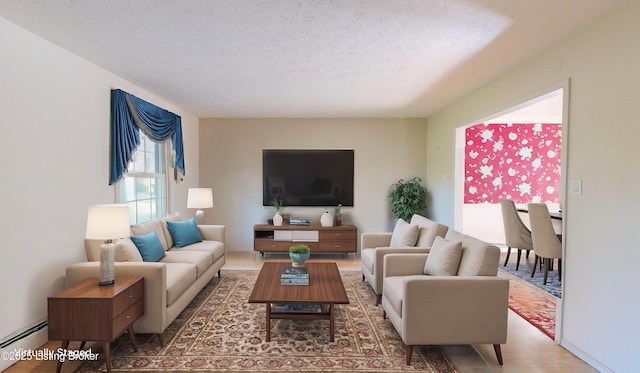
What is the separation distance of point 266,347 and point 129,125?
286 cm

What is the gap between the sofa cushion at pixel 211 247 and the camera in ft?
13.1

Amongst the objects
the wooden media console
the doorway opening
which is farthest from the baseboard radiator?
the doorway opening

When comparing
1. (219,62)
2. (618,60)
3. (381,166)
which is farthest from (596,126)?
(381,166)

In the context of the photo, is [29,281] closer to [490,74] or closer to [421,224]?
[421,224]

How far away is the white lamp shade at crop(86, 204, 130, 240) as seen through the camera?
8.15 ft

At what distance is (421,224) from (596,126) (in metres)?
1.90

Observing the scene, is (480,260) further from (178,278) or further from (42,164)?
(42,164)

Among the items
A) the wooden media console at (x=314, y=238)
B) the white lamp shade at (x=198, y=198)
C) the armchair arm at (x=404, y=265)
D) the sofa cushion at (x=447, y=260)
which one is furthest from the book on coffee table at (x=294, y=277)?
the wooden media console at (x=314, y=238)

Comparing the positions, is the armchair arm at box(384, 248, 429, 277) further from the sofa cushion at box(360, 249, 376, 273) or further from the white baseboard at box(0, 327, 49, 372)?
the white baseboard at box(0, 327, 49, 372)

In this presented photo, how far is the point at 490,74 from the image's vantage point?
348 cm

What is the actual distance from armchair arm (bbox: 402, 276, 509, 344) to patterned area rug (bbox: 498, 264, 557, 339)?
94 centimetres

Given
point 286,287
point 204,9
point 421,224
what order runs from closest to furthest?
point 204,9 → point 286,287 → point 421,224

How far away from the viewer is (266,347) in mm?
2609

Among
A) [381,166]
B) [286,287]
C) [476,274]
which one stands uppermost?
Result: [381,166]
